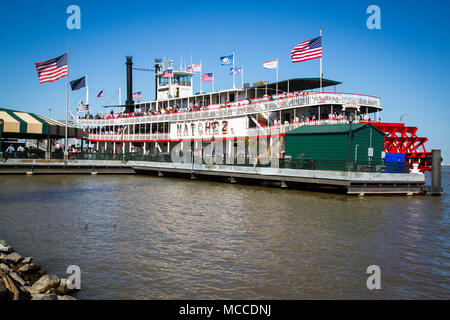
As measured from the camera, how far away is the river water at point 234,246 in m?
7.77

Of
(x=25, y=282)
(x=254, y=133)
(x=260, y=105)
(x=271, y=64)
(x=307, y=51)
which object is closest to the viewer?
(x=25, y=282)

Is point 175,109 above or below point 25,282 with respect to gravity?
above

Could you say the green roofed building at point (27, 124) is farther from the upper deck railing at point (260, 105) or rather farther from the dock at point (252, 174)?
the upper deck railing at point (260, 105)

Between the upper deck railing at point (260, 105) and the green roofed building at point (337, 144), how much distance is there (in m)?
2.69

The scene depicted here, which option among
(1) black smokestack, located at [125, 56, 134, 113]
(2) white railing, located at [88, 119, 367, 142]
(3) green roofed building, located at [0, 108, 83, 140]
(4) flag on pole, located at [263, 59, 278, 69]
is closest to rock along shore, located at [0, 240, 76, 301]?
(2) white railing, located at [88, 119, 367, 142]

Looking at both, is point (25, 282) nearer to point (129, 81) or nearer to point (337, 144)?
point (337, 144)

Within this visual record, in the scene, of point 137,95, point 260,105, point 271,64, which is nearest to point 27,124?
point 260,105

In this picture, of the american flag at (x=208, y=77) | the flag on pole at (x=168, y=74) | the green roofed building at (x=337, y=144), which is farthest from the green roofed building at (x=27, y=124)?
the green roofed building at (x=337, y=144)

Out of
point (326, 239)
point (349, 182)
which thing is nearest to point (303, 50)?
point (349, 182)

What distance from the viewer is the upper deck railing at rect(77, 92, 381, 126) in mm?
28672

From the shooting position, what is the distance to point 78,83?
1478 inches

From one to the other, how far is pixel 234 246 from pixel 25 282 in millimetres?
5222
